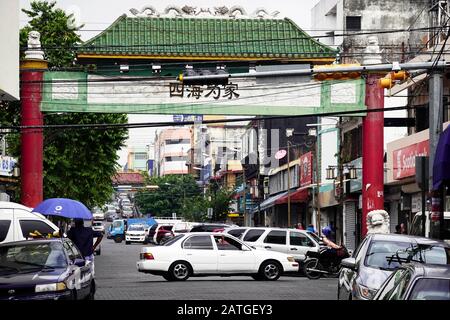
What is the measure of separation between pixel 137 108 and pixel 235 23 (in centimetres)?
652

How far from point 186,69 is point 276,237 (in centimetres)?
655

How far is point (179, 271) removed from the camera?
103 ft

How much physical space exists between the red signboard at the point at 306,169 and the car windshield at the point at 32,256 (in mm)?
48970

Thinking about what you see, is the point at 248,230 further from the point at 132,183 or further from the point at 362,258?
the point at 132,183

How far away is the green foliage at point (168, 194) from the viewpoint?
450 feet

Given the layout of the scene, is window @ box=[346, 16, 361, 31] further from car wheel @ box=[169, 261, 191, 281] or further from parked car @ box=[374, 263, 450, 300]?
parked car @ box=[374, 263, 450, 300]

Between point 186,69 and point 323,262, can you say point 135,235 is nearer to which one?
point 186,69

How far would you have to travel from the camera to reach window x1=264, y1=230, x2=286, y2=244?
37.3 m

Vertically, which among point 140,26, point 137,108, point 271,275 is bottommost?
point 271,275

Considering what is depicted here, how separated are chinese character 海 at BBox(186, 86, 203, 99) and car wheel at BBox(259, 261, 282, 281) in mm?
10330

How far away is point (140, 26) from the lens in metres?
44.2

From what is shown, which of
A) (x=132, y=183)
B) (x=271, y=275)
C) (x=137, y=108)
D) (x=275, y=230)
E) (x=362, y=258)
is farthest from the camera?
(x=132, y=183)

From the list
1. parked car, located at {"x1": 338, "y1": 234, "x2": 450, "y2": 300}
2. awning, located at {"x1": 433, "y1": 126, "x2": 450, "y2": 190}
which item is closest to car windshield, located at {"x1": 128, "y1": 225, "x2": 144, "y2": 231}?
awning, located at {"x1": 433, "y1": 126, "x2": 450, "y2": 190}
